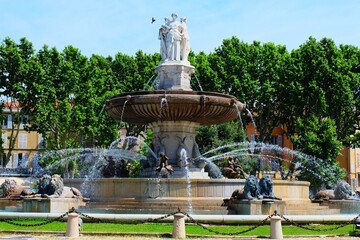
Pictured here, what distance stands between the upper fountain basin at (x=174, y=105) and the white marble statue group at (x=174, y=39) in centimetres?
257

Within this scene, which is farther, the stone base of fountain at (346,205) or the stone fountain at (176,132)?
the stone base of fountain at (346,205)

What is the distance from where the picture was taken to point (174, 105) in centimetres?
1988

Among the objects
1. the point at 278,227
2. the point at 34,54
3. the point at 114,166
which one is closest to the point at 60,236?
the point at 278,227

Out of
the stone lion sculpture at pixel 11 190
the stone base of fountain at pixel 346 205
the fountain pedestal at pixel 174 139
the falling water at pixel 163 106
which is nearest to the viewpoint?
the falling water at pixel 163 106

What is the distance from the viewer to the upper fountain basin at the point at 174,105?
19.8m

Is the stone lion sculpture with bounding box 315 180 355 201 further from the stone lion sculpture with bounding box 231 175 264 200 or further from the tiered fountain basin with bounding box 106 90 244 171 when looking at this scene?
the stone lion sculpture with bounding box 231 175 264 200

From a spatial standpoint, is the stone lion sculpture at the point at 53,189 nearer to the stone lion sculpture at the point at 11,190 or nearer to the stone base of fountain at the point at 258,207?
the stone lion sculpture at the point at 11,190

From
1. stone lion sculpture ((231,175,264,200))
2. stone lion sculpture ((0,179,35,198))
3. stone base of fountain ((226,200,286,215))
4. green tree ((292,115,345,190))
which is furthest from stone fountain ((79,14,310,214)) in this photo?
green tree ((292,115,345,190))

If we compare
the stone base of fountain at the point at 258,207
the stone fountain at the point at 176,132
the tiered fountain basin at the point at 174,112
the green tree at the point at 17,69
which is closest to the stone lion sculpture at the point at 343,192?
the stone fountain at the point at 176,132

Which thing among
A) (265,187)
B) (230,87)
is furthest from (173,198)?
(230,87)

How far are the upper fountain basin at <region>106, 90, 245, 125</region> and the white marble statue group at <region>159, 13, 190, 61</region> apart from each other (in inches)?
101

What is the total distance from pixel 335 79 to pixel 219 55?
8637 millimetres

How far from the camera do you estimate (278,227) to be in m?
12.3

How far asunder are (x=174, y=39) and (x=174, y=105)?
336 cm
